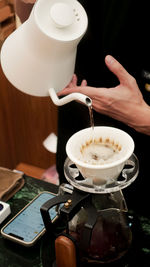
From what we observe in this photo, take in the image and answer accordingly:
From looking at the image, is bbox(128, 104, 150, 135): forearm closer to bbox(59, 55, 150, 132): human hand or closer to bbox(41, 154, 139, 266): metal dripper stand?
bbox(59, 55, 150, 132): human hand

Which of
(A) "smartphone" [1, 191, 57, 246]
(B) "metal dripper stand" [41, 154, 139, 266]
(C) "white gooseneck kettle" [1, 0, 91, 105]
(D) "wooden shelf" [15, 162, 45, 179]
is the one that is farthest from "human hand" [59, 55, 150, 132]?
(D) "wooden shelf" [15, 162, 45, 179]

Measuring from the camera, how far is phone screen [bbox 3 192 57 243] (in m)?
1.02

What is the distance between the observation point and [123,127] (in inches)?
56.0

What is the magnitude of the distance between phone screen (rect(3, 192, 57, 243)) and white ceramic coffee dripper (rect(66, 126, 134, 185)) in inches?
12.7

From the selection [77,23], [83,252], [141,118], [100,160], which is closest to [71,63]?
[77,23]

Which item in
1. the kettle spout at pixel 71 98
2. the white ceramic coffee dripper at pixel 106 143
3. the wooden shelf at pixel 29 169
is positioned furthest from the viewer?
the wooden shelf at pixel 29 169

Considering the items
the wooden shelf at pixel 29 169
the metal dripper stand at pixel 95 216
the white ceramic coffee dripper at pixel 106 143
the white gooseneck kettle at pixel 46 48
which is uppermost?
the white gooseneck kettle at pixel 46 48

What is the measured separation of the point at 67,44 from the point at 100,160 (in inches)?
14.0

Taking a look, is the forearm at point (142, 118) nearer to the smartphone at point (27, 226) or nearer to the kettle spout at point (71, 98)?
the kettle spout at point (71, 98)

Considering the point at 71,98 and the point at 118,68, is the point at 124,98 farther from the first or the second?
the point at 71,98

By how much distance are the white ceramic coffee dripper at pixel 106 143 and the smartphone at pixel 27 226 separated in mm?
316

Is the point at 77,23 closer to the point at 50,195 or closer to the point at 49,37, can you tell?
the point at 49,37

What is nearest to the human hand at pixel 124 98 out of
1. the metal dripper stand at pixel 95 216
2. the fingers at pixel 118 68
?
the fingers at pixel 118 68

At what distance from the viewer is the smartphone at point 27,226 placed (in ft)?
3.30
